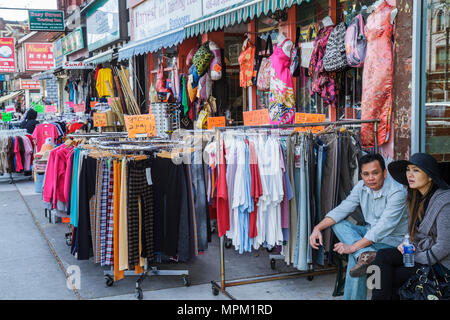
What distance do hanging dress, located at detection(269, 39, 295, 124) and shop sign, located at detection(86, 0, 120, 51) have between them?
8640mm

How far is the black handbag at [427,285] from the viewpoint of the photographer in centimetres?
336

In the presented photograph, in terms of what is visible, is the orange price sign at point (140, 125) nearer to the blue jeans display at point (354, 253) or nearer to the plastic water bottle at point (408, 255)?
the blue jeans display at point (354, 253)

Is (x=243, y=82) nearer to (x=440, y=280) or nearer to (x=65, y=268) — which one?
(x=65, y=268)

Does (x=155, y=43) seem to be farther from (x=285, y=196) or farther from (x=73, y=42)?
(x=73, y=42)

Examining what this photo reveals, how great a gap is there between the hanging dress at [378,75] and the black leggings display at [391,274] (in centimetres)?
190

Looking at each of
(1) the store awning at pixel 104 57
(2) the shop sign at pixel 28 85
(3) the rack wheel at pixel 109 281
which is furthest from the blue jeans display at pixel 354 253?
(2) the shop sign at pixel 28 85

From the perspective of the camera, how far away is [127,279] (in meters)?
5.37

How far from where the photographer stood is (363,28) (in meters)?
5.52

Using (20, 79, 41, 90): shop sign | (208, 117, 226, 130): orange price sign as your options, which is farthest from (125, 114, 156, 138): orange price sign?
(20, 79, 41, 90): shop sign

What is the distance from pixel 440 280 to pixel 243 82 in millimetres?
5660

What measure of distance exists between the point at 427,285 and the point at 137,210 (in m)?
2.73

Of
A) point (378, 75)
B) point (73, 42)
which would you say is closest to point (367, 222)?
point (378, 75)

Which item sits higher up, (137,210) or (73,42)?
(73,42)

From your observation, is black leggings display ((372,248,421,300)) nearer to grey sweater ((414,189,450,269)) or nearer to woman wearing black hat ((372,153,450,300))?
woman wearing black hat ((372,153,450,300))
